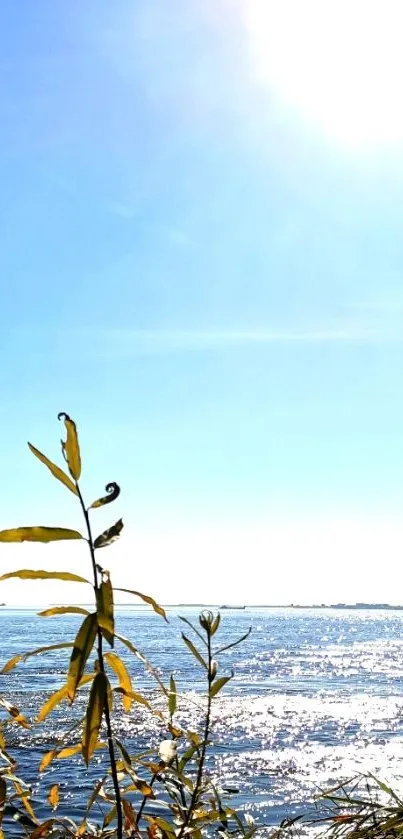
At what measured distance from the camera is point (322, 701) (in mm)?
30656

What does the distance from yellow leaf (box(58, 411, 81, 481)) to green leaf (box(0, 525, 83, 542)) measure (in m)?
0.14

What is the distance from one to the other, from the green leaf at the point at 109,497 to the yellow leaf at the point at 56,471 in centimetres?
6

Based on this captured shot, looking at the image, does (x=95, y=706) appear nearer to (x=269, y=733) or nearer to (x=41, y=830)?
(x=41, y=830)

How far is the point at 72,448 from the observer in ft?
5.57

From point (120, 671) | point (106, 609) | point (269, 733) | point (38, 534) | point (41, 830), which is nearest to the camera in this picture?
point (106, 609)

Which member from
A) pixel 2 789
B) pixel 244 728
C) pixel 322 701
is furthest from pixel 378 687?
pixel 2 789

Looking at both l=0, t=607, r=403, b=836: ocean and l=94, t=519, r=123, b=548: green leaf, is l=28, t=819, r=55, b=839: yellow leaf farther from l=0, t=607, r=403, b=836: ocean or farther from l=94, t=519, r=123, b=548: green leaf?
l=0, t=607, r=403, b=836: ocean

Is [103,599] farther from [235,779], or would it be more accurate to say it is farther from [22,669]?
[22,669]

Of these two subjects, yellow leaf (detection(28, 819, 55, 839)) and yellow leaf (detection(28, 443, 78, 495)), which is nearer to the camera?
yellow leaf (detection(28, 443, 78, 495))

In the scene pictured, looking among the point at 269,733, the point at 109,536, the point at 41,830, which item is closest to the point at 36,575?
the point at 109,536

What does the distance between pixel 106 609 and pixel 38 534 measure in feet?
0.88

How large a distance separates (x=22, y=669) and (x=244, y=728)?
23.0m

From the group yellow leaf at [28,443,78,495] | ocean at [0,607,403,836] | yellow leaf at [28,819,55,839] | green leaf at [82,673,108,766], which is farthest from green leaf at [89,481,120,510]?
ocean at [0,607,403,836]

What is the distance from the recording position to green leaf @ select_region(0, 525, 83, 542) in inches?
67.6
